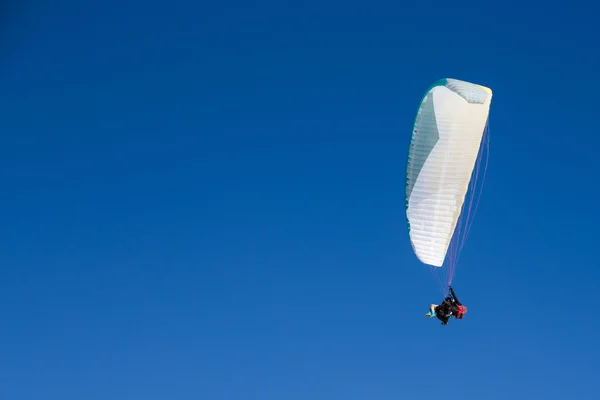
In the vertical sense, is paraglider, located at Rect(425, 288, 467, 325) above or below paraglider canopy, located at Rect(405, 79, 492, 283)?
below

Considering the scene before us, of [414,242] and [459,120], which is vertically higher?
[459,120]

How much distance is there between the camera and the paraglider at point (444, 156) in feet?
163

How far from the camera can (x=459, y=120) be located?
49812mm

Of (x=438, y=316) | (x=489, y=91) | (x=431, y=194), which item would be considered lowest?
(x=438, y=316)

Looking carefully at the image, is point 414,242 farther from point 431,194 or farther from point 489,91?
point 489,91

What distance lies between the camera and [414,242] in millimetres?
51281

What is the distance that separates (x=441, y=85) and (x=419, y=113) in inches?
59.7

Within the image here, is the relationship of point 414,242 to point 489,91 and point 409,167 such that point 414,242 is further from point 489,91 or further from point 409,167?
point 489,91

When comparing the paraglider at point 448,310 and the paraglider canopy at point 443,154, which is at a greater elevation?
the paraglider canopy at point 443,154

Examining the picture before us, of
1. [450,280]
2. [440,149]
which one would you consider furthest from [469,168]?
[450,280]

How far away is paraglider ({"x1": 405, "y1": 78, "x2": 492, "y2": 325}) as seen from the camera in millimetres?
49719

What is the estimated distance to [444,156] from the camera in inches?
1973

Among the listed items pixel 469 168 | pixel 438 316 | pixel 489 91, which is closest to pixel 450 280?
pixel 438 316

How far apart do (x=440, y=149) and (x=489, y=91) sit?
3.16m
